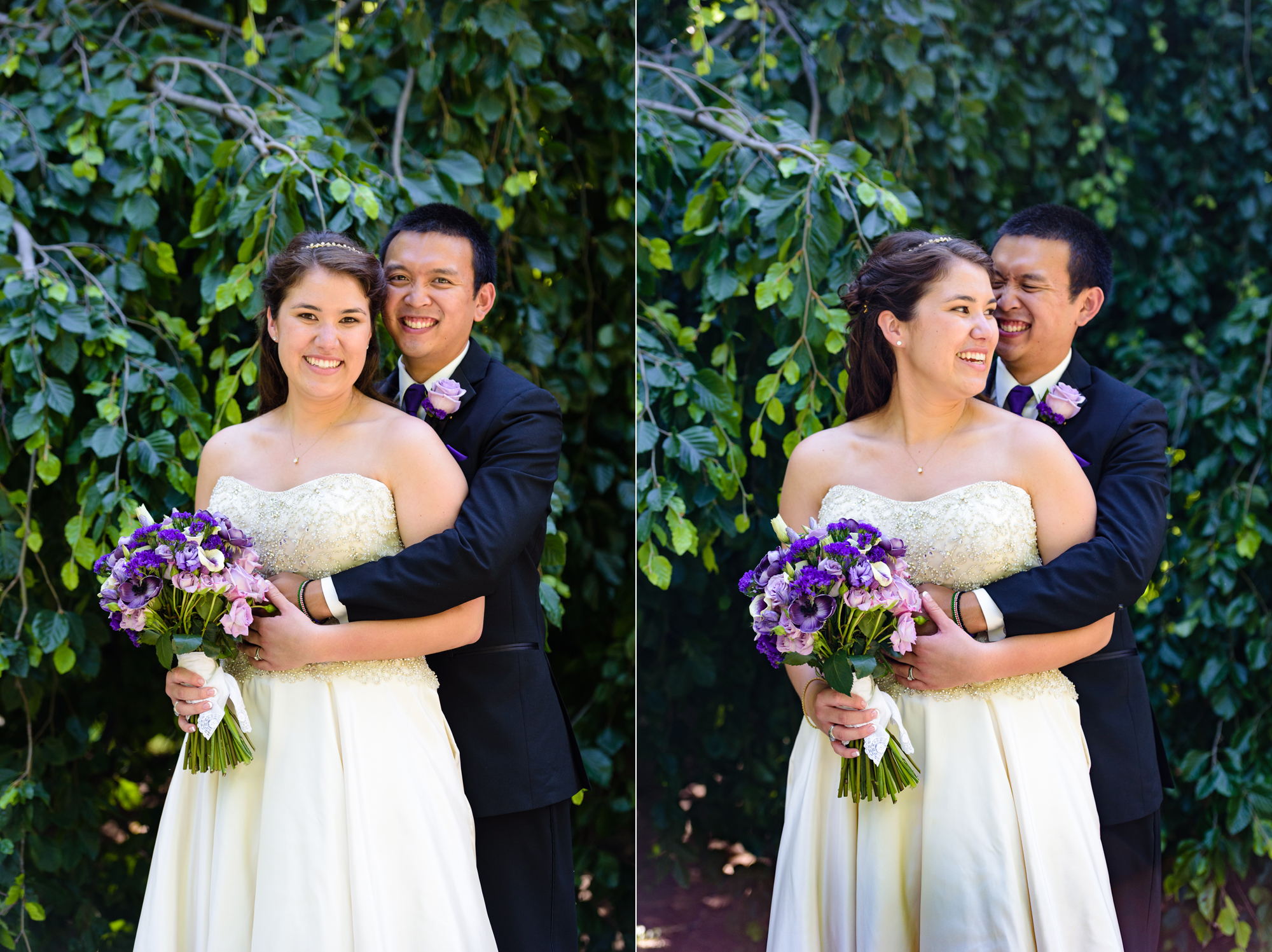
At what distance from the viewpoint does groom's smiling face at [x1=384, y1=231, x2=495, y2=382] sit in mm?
2113

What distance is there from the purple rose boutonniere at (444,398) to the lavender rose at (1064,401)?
3.52 ft

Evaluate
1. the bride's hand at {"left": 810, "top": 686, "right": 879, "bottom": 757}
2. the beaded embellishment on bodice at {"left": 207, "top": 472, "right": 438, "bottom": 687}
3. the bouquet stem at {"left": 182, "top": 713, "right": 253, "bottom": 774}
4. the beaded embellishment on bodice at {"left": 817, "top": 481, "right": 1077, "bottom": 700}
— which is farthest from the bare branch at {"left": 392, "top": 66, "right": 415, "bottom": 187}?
the bride's hand at {"left": 810, "top": 686, "right": 879, "bottom": 757}

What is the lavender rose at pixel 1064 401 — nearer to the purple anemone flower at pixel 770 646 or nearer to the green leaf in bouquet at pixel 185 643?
the purple anemone flower at pixel 770 646

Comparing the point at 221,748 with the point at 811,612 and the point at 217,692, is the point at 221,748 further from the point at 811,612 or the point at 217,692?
the point at 811,612

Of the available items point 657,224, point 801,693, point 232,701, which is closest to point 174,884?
point 232,701

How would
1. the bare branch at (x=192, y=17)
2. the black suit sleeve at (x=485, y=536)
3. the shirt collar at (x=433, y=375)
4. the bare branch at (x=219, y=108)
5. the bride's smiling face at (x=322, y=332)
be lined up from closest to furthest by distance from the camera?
the black suit sleeve at (x=485, y=536), the bride's smiling face at (x=322, y=332), the shirt collar at (x=433, y=375), the bare branch at (x=219, y=108), the bare branch at (x=192, y=17)

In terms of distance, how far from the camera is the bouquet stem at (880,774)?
68.0 inches

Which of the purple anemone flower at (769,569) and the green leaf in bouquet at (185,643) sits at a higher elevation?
the purple anemone flower at (769,569)

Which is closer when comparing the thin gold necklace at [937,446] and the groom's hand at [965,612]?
the groom's hand at [965,612]

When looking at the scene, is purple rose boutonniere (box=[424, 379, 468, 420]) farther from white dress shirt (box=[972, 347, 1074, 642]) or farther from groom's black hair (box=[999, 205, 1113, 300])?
groom's black hair (box=[999, 205, 1113, 300])

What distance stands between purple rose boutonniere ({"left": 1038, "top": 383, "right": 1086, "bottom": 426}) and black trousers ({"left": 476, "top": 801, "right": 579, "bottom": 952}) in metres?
1.18

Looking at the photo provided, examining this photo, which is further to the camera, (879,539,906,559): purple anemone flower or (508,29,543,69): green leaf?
(508,29,543,69): green leaf

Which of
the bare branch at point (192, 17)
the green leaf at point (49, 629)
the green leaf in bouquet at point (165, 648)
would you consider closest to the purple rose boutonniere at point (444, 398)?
the green leaf in bouquet at point (165, 648)

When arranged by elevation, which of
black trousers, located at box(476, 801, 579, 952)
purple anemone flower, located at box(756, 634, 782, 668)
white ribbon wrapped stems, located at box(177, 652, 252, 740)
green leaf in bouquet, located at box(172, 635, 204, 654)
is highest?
green leaf in bouquet, located at box(172, 635, 204, 654)
